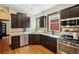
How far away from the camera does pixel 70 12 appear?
255cm

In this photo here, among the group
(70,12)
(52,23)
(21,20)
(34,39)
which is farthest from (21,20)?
(70,12)

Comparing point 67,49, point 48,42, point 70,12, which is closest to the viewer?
point 67,49

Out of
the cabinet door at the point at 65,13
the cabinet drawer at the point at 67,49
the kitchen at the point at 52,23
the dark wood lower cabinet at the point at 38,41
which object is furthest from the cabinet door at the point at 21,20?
the cabinet drawer at the point at 67,49

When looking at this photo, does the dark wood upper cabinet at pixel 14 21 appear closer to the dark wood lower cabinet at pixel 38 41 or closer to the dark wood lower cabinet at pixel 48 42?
the dark wood lower cabinet at pixel 38 41

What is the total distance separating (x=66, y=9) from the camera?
2574mm

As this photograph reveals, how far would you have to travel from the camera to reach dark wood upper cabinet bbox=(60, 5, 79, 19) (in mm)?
2391

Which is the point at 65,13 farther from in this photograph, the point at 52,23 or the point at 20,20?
the point at 20,20

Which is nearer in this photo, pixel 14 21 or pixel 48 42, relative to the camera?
pixel 14 21

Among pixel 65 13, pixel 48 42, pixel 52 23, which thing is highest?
pixel 65 13

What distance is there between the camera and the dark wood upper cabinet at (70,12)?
7.84 feet

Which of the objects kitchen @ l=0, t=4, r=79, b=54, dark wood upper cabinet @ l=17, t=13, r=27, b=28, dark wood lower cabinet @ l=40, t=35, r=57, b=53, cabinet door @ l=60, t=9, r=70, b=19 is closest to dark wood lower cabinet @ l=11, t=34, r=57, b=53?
dark wood lower cabinet @ l=40, t=35, r=57, b=53
